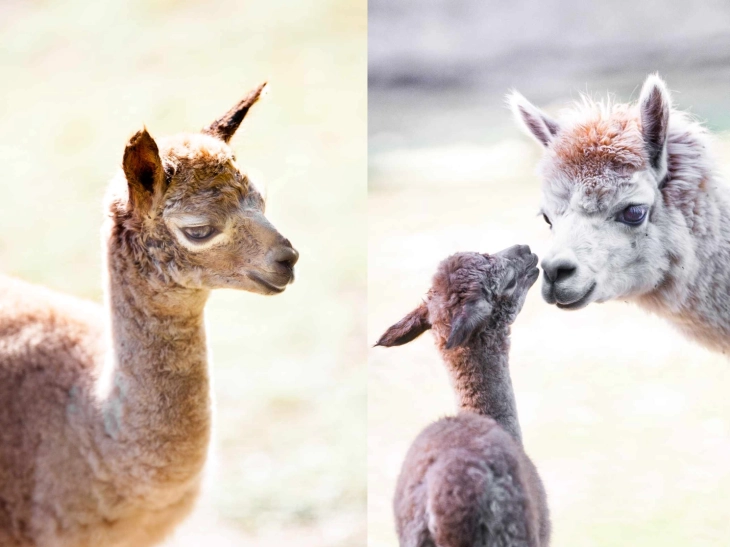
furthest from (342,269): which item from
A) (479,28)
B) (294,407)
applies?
(479,28)

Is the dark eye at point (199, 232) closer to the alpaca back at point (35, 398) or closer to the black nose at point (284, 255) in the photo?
the black nose at point (284, 255)

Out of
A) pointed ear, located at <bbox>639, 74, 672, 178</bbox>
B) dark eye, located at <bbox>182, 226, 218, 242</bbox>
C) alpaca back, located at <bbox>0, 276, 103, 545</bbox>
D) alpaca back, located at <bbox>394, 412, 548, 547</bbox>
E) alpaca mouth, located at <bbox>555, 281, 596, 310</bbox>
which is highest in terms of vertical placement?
pointed ear, located at <bbox>639, 74, 672, 178</bbox>

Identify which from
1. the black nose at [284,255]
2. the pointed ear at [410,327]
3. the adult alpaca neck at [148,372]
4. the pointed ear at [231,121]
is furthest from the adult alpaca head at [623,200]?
the adult alpaca neck at [148,372]

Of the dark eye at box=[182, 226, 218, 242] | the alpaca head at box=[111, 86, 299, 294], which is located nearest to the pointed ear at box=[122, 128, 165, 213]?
the alpaca head at box=[111, 86, 299, 294]

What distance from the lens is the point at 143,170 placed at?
2.20 metres

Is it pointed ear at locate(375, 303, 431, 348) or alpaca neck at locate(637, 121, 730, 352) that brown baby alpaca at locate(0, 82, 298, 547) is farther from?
alpaca neck at locate(637, 121, 730, 352)

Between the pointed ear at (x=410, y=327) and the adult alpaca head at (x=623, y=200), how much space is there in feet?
1.20

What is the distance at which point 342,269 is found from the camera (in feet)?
13.3

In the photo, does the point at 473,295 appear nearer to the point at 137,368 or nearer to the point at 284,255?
the point at 284,255

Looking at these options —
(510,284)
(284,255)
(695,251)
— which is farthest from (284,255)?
(695,251)

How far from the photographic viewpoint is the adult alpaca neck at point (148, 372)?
2318 millimetres

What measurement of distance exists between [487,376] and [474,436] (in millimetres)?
238

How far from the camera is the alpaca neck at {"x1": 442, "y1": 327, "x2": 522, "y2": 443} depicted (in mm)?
2248

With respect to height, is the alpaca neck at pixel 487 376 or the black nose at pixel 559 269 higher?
the black nose at pixel 559 269
